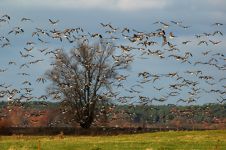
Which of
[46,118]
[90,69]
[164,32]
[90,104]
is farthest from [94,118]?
[164,32]

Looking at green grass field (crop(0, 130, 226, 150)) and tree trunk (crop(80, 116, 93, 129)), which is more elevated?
tree trunk (crop(80, 116, 93, 129))

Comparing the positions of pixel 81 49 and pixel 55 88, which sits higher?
pixel 81 49

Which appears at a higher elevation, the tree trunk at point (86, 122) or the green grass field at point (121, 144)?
the tree trunk at point (86, 122)

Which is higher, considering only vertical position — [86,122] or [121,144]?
[86,122]

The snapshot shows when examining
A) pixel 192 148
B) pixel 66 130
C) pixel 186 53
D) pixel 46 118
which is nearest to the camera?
pixel 192 148

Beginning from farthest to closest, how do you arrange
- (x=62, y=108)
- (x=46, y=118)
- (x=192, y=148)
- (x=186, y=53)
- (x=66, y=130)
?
(x=46, y=118) → (x=62, y=108) → (x=66, y=130) → (x=186, y=53) → (x=192, y=148)

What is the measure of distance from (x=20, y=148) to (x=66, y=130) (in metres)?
36.7

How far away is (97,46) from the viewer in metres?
75.1

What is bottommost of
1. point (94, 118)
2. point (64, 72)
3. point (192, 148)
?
point (192, 148)

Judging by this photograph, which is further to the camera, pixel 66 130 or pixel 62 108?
pixel 62 108

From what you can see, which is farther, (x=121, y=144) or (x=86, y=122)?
(x=86, y=122)

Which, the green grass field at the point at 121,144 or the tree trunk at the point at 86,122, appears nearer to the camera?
the green grass field at the point at 121,144

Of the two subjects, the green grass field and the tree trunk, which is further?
the tree trunk

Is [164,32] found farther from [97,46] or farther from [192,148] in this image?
[97,46]
